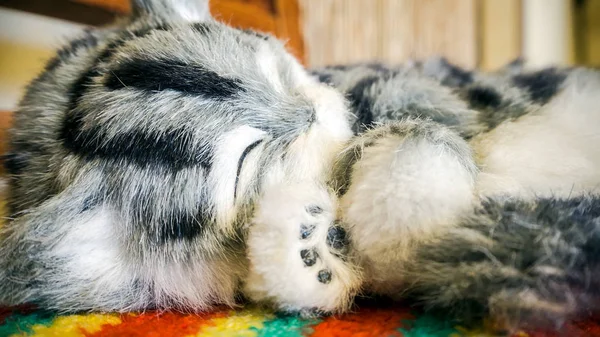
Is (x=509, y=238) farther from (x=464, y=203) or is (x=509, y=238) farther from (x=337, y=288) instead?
(x=337, y=288)

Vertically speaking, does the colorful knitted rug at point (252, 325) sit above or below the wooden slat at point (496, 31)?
below

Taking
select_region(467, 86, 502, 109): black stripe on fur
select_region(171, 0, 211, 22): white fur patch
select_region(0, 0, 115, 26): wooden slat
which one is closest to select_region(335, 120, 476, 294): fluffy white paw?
select_region(467, 86, 502, 109): black stripe on fur

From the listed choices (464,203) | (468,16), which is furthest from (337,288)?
(468,16)

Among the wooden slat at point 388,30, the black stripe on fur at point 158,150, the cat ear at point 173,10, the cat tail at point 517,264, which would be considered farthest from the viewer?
the wooden slat at point 388,30

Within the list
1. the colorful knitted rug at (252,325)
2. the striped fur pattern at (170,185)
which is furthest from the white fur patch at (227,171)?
the colorful knitted rug at (252,325)

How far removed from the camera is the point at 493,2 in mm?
2316

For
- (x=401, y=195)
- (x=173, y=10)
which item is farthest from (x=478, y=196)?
(x=173, y=10)

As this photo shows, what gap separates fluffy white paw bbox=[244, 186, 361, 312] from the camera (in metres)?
0.49

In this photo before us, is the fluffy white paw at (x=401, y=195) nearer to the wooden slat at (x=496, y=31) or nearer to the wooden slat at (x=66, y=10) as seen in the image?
the wooden slat at (x=66, y=10)

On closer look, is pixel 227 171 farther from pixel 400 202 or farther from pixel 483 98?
pixel 483 98

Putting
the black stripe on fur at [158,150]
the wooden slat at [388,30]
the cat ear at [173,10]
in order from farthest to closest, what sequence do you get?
the wooden slat at [388,30], the cat ear at [173,10], the black stripe on fur at [158,150]

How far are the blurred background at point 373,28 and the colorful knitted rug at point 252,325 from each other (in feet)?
1.82

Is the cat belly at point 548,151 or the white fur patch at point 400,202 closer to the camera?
the white fur patch at point 400,202

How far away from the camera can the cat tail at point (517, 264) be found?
41 centimetres
